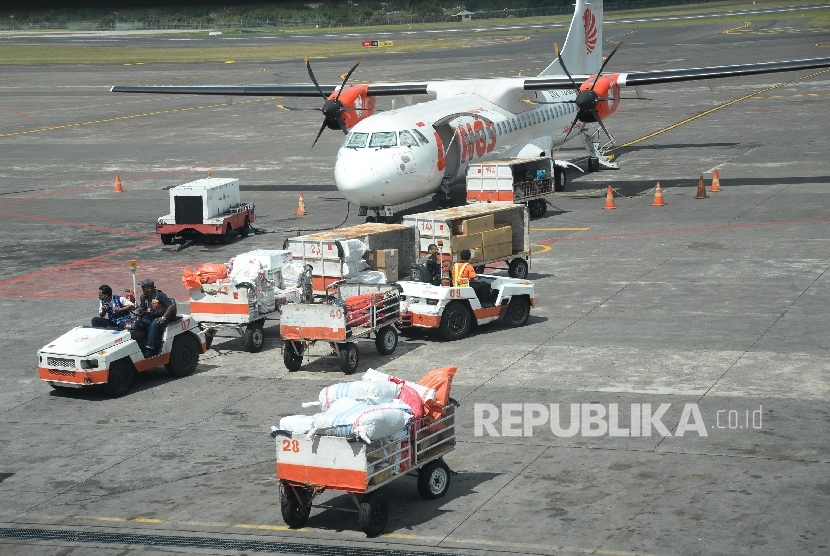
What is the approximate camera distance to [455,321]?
22.2 meters

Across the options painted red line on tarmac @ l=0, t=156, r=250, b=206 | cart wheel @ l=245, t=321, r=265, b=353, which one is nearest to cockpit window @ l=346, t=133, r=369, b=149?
cart wheel @ l=245, t=321, r=265, b=353

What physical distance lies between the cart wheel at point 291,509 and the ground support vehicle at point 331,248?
10.2 metres

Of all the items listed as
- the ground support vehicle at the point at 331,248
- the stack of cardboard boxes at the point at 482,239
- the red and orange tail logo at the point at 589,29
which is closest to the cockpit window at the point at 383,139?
the stack of cardboard boxes at the point at 482,239

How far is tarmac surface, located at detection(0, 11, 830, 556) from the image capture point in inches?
523

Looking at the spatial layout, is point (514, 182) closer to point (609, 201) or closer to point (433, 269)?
point (609, 201)

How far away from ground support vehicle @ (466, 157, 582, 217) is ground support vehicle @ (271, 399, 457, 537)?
19918 mm

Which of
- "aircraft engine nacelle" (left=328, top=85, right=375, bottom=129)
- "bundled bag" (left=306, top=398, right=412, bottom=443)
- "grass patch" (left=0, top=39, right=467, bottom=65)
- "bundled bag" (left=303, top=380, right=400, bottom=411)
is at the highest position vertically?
"grass patch" (left=0, top=39, right=467, bottom=65)

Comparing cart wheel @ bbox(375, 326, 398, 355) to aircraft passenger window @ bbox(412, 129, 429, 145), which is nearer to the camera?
cart wheel @ bbox(375, 326, 398, 355)

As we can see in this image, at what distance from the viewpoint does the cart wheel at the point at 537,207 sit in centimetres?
3500

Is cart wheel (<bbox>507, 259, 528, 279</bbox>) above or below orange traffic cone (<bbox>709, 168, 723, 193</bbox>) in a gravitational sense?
below

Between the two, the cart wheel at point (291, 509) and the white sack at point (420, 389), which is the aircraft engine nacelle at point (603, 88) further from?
the cart wheel at point (291, 509)

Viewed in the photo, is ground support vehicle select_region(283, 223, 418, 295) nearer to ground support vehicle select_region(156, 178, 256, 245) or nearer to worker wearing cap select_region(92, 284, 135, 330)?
worker wearing cap select_region(92, 284, 135, 330)

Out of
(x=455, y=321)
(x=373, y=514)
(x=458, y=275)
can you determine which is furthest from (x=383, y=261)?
(x=373, y=514)

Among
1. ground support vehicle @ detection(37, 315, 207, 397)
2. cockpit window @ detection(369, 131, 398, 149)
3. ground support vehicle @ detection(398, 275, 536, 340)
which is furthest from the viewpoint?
cockpit window @ detection(369, 131, 398, 149)
